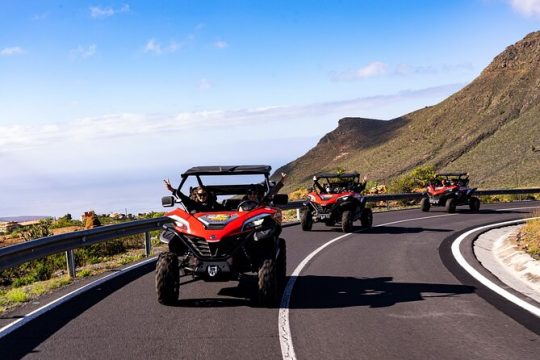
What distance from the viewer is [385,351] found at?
5.78 metres

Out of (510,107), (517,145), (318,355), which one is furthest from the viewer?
(510,107)

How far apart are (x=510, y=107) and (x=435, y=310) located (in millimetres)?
92947

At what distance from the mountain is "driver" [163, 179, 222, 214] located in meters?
56.9

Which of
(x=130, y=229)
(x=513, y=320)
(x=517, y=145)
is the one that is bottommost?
(x=513, y=320)

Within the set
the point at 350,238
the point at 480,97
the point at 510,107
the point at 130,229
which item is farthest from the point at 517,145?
A: the point at 130,229

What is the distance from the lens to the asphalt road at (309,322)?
5879 millimetres

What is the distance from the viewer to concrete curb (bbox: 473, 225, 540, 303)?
912 centimetres

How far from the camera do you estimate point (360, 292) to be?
8.97 m

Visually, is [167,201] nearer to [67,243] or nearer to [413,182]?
[67,243]

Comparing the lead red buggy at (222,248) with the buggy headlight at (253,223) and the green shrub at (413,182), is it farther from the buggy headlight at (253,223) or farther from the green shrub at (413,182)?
the green shrub at (413,182)

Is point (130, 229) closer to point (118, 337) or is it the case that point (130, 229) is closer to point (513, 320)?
point (118, 337)

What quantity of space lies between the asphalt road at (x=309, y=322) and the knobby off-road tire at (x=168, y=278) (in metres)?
0.16

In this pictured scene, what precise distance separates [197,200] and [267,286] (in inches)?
88.7

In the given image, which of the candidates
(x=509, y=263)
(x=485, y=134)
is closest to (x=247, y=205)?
(x=509, y=263)
